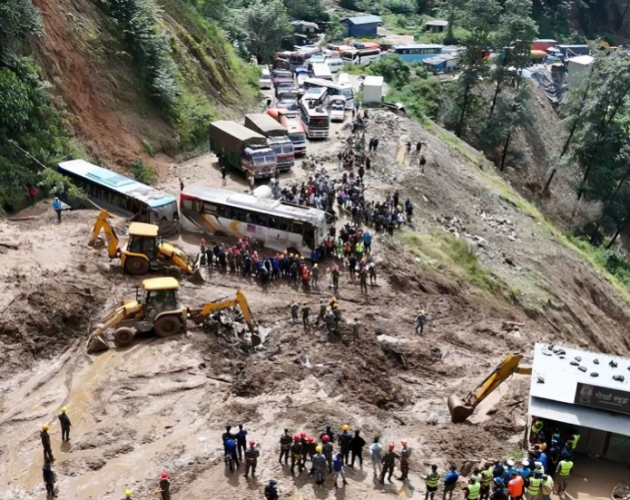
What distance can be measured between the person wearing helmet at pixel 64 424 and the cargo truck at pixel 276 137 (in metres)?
24.7

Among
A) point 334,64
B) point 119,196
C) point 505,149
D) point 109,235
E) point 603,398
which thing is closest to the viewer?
point 603,398

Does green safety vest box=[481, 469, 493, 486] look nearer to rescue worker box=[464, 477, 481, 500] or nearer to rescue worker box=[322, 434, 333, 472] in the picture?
rescue worker box=[464, 477, 481, 500]

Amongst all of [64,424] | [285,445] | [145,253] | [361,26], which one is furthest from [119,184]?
[361,26]

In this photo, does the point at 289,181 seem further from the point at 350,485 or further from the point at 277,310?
the point at 350,485

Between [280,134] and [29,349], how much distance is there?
23504mm

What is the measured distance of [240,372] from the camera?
22.7 m

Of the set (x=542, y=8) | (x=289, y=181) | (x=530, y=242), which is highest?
(x=542, y=8)

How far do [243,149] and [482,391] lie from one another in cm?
2388

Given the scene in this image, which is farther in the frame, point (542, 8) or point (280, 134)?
point (542, 8)

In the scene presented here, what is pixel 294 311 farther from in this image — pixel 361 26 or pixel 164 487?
pixel 361 26

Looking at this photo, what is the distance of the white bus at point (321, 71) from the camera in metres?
68.3

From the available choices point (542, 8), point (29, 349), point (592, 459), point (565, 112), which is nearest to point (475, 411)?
point (592, 459)

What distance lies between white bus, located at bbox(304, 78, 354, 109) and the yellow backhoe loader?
106 ft

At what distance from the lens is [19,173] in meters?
34.8
